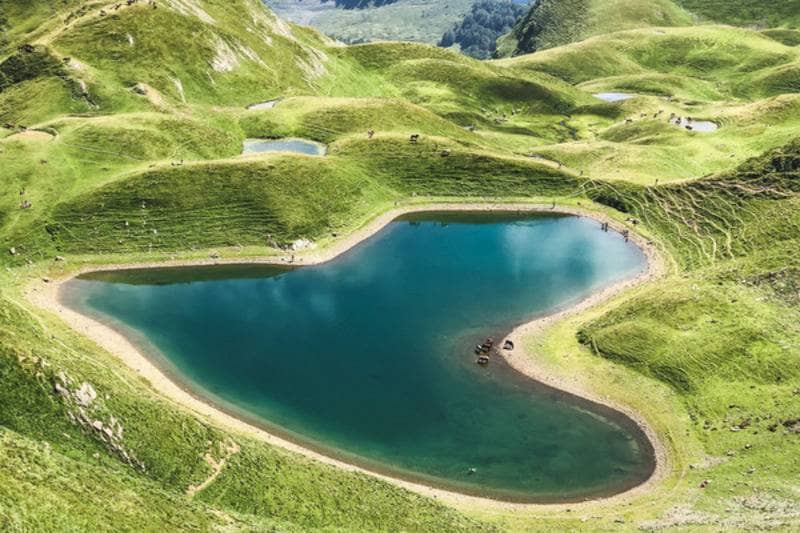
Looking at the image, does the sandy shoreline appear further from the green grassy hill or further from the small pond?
the small pond

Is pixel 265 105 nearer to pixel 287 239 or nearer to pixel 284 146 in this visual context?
pixel 284 146

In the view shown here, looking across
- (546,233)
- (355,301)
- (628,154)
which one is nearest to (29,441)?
(355,301)

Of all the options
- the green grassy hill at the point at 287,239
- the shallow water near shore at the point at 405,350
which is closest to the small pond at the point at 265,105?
the green grassy hill at the point at 287,239

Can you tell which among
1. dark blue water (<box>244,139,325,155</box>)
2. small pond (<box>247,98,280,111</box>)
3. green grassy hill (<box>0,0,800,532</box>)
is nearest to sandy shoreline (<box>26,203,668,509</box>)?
green grassy hill (<box>0,0,800,532</box>)

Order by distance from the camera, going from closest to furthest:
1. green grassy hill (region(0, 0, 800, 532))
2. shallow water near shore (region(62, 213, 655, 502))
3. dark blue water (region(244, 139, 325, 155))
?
green grassy hill (region(0, 0, 800, 532)), shallow water near shore (region(62, 213, 655, 502)), dark blue water (region(244, 139, 325, 155))

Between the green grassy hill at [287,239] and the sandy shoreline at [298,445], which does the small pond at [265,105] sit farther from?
the sandy shoreline at [298,445]

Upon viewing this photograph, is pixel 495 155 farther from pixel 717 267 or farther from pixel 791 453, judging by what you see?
pixel 791 453
